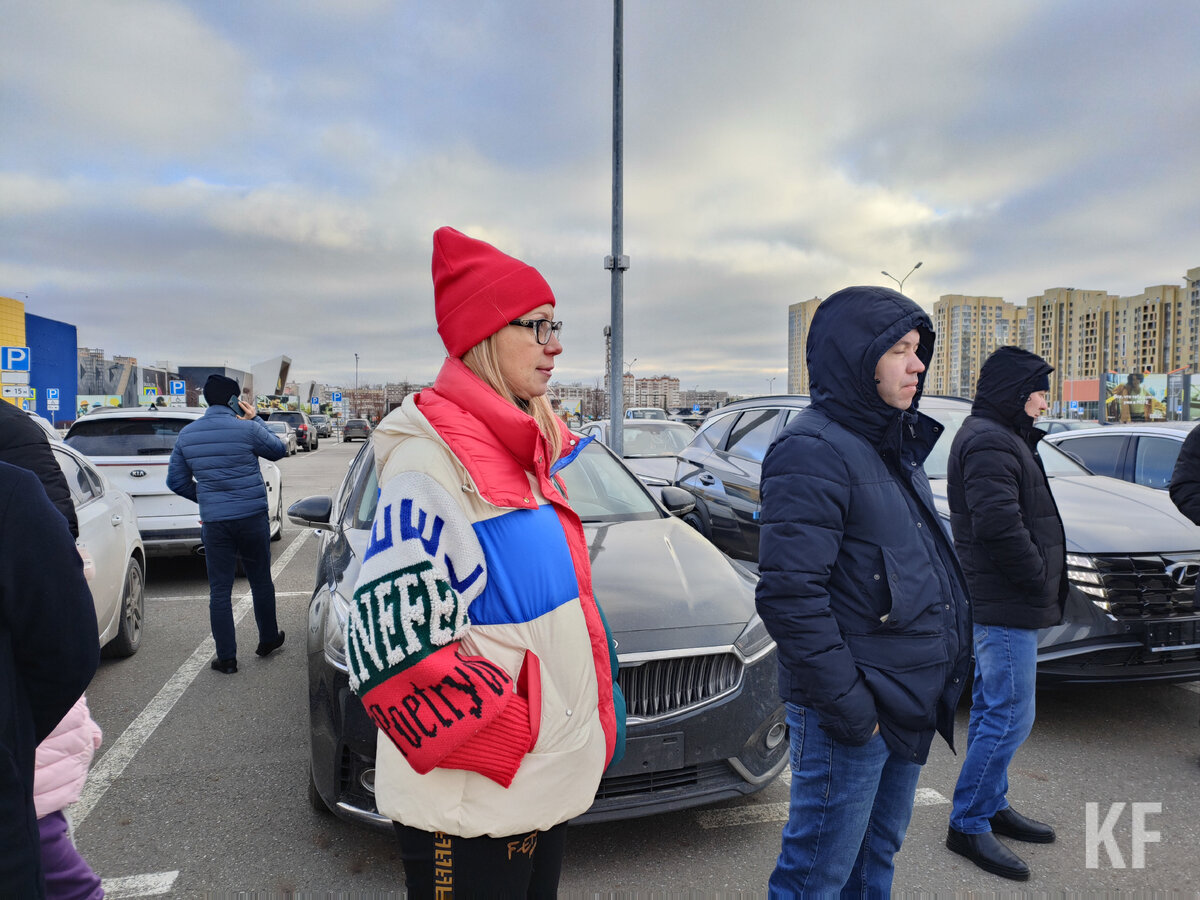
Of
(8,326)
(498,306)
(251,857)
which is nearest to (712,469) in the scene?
(251,857)

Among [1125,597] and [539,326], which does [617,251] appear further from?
[539,326]

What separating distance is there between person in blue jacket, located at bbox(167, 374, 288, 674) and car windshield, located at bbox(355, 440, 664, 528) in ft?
3.58

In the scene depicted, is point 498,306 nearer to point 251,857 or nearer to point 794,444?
point 794,444

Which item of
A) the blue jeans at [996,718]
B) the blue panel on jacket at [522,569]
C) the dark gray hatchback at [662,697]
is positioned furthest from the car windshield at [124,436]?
the blue jeans at [996,718]

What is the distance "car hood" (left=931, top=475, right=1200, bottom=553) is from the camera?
3.83 meters

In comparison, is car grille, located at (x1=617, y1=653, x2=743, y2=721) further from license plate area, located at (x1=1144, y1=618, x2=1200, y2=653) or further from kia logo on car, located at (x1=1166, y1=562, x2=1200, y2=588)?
kia logo on car, located at (x1=1166, y1=562, x2=1200, y2=588)

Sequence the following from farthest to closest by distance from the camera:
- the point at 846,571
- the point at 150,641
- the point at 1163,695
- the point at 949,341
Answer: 1. the point at 949,341
2. the point at 150,641
3. the point at 1163,695
4. the point at 846,571

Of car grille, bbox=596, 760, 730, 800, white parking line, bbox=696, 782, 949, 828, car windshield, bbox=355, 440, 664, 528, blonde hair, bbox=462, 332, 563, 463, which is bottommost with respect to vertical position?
white parking line, bbox=696, 782, 949, 828

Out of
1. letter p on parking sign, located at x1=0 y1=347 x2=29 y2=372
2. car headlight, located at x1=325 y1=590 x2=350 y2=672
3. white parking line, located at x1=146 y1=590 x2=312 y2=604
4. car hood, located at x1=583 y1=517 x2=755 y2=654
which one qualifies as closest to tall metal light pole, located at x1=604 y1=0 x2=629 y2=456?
white parking line, located at x1=146 y1=590 x2=312 y2=604

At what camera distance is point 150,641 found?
5512mm

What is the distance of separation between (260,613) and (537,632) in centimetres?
440

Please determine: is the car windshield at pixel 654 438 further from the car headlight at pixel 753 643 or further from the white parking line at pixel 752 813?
→ the car headlight at pixel 753 643

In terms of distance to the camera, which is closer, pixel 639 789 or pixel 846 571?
pixel 846 571

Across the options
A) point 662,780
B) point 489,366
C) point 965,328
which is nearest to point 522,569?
point 489,366
